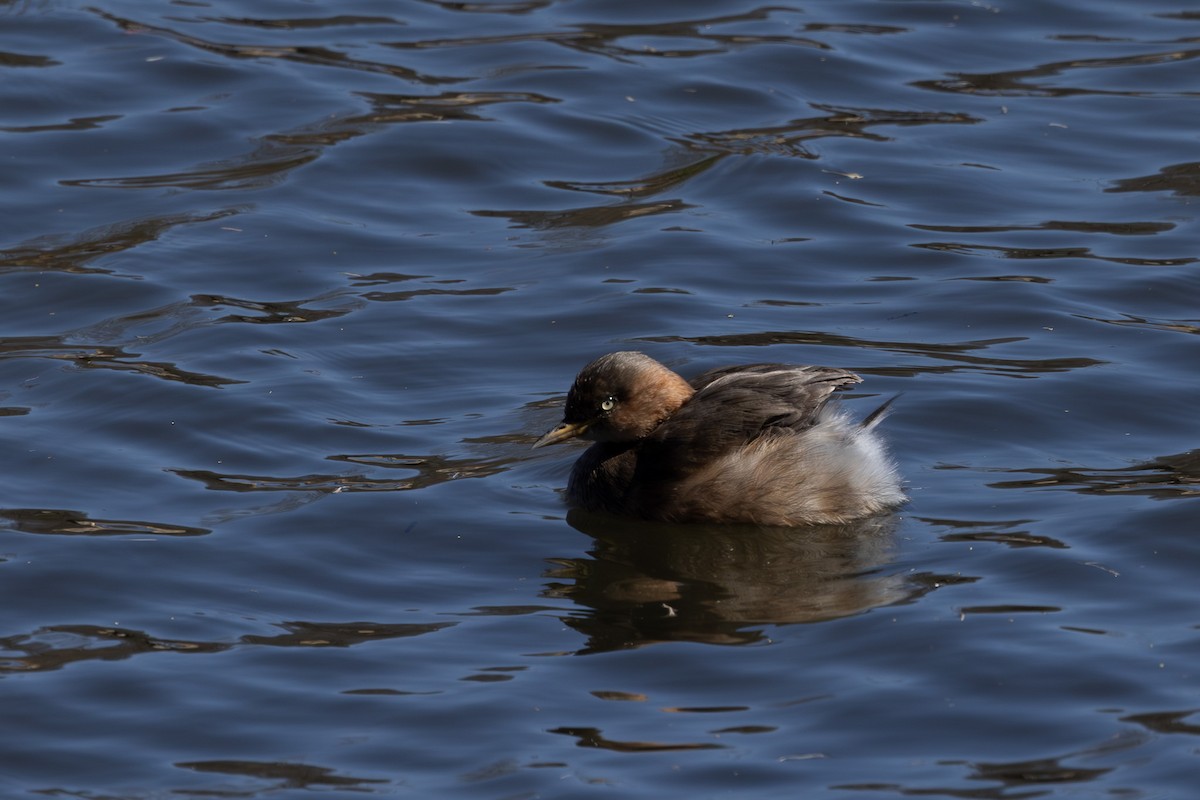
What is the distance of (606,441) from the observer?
8.28m

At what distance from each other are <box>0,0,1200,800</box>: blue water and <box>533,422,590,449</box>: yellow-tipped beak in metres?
0.27

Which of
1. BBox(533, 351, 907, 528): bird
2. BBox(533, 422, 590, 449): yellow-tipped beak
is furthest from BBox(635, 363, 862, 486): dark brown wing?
BBox(533, 422, 590, 449): yellow-tipped beak

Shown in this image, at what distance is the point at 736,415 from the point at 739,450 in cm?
14

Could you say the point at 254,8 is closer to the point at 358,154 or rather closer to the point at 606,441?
the point at 358,154

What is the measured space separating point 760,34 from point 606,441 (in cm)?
610

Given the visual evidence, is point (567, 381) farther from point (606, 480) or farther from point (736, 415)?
point (736, 415)

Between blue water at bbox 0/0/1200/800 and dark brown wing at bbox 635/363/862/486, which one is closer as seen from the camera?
blue water at bbox 0/0/1200/800

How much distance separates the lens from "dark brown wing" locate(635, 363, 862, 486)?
25.6 feet

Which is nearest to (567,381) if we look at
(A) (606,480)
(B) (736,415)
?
(A) (606,480)

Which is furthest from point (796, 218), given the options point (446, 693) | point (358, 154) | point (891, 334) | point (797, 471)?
point (446, 693)

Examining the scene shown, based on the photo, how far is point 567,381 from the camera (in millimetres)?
9180

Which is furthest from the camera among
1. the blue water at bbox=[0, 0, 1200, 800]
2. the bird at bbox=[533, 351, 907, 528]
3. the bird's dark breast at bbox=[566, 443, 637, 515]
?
the bird's dark breast at bbox=[566, 443, 637, 515]

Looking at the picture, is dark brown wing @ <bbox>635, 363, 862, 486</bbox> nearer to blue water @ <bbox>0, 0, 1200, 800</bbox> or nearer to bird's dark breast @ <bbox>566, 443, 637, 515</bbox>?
bird's dark breast @ <bbox>566, 443, 637, 515</bbox>

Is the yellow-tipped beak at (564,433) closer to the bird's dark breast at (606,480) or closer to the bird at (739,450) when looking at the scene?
the bird at (739,450)
